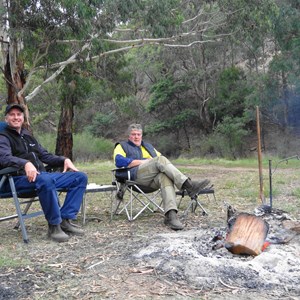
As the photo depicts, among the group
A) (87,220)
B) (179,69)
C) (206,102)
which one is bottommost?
(87,220)

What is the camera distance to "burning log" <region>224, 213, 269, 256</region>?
10.6 ft

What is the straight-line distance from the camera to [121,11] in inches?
400

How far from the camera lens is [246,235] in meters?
3.34

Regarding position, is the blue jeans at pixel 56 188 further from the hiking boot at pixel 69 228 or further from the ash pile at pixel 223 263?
the ash pile at pixel 223 263

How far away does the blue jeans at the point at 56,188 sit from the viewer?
389 centimetres

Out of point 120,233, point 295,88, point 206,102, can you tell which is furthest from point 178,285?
point 206,102

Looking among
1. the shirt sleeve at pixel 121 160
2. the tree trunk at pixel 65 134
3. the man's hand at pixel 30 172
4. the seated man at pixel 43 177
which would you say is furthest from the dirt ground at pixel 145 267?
the tree trunk at pixel 65 134

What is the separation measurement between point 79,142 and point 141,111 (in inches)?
301

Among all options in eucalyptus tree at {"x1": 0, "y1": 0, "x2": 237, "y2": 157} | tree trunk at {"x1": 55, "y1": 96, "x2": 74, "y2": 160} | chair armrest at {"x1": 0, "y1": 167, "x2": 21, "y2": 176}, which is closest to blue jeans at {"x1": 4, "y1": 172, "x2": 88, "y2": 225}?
chair armrest at {"x1": 0, "y1": 167, "x2": 21, "y2": 176}

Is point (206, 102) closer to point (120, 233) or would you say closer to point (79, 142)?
point (79, 142)

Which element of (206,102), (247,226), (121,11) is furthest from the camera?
(206,102)

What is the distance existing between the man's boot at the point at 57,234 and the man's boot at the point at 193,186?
1.31 metres

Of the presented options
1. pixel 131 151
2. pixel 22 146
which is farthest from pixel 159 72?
pixel 22 146

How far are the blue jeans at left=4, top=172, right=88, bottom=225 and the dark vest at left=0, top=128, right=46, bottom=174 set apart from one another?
0.31 metres
